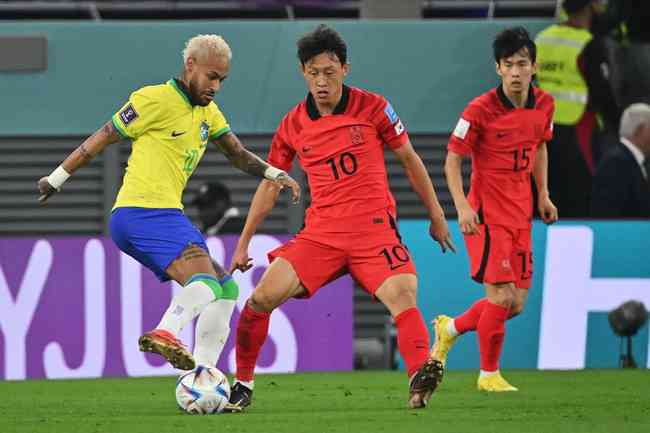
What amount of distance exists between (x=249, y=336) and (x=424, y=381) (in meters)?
1.10

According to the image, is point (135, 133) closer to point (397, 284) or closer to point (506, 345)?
Result: point (397, 284)

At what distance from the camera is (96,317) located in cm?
1452

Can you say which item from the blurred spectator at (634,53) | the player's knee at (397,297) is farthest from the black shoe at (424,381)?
the blurred spectator at (634,53)

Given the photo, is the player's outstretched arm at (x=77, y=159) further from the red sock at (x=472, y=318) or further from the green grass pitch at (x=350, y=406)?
the red sock at (x=472, y=318)

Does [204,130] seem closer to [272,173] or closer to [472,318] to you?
[272,173]

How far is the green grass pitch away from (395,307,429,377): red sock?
0.96ft

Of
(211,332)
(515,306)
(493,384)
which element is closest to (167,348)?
(211,332)

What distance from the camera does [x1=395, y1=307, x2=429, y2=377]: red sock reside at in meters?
9.24

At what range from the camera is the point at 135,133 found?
381 inches

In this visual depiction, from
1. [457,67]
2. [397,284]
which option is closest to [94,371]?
[457,67]

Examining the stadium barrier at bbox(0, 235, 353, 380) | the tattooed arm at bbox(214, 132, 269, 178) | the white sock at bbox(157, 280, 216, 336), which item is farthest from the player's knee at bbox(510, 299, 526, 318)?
the stadium barrier at bbox(0, 235, 353, 380)

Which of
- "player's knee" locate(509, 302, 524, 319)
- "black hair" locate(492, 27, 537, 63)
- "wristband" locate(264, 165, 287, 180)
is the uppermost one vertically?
"black hair" locate(492, 27, 537, 63)

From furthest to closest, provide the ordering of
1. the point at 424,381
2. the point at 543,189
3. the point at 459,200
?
1. the point at 543,189
2. the point at 459,200
3. the point at 424,381

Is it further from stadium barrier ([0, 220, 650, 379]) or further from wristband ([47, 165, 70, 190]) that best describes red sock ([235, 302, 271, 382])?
stadium barrier ([0, 220, 650, 379])
